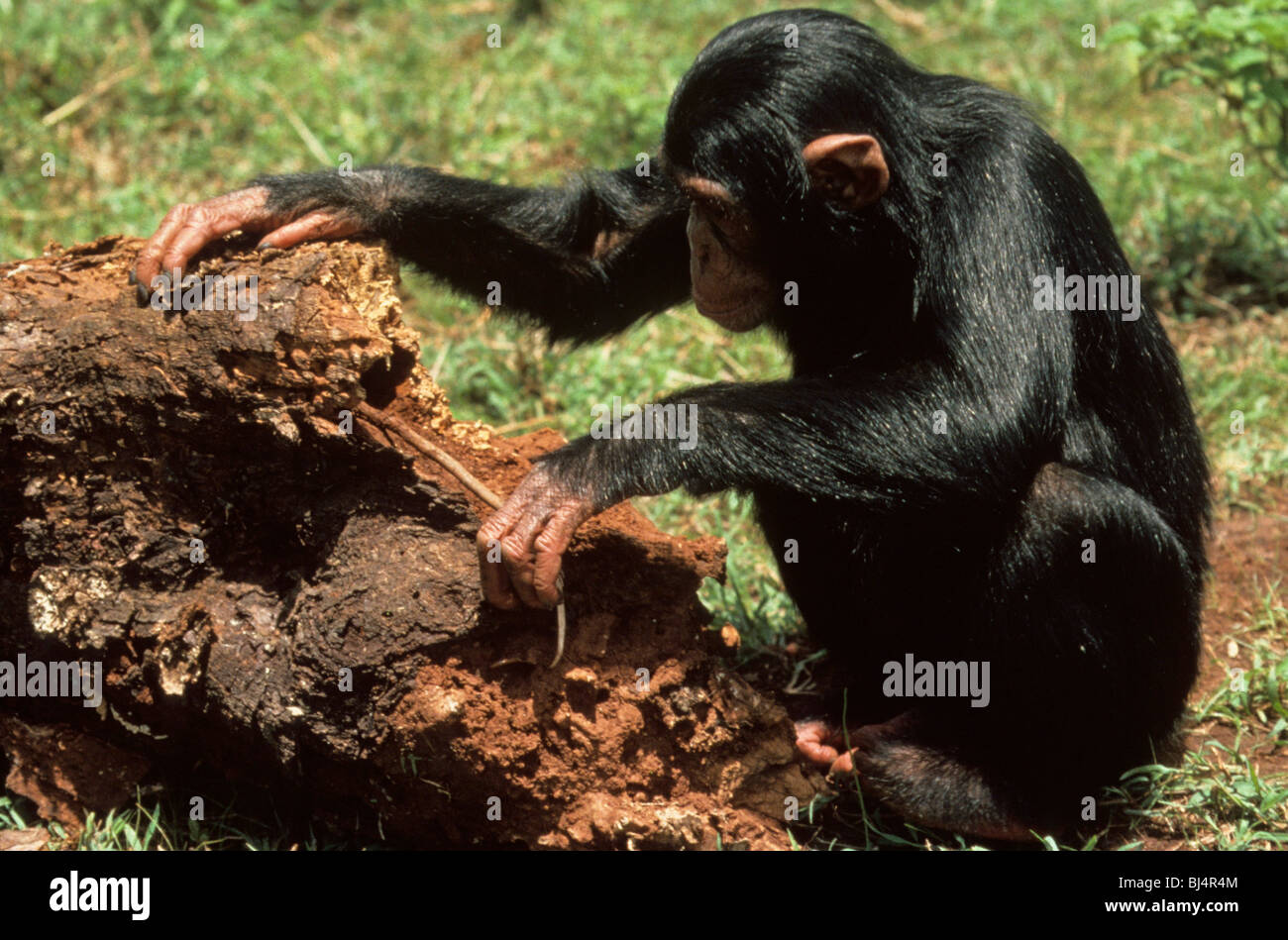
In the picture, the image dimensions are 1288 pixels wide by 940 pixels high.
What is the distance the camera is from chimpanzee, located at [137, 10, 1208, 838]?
Result: 14.6ft

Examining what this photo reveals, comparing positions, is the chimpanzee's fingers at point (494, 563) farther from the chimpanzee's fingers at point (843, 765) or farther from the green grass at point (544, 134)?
the green grass at point (544, 134)

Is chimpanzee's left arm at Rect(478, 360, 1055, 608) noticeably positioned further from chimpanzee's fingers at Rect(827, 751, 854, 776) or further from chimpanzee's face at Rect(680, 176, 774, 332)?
chimpanzee's fingers at Rect(827, 751, 854, 776)

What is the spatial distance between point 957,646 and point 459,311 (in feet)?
13.7

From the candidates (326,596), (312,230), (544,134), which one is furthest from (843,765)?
(544,134)

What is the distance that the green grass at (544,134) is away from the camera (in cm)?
747

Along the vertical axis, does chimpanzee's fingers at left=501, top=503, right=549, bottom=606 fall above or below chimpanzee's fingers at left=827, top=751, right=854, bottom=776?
above

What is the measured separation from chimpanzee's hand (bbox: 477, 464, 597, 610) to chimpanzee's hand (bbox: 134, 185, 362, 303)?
1355 mm

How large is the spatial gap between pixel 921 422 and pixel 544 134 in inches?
219

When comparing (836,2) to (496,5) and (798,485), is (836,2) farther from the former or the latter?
(798,485)

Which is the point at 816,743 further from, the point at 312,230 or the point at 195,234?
the point at 195,234

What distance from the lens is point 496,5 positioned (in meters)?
11.2

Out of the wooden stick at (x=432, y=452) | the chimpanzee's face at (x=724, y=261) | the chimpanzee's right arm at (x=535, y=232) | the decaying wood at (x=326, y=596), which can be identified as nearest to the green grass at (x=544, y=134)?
the chimpanzee's right arm at (x=535, y=232)

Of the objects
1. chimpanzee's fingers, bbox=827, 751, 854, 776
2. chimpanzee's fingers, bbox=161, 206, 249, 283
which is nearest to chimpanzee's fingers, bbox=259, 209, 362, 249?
chimpanzee's fingers, bbox=161, 206, 249, 283

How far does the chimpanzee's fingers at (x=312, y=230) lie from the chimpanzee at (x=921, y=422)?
0.05 feet
